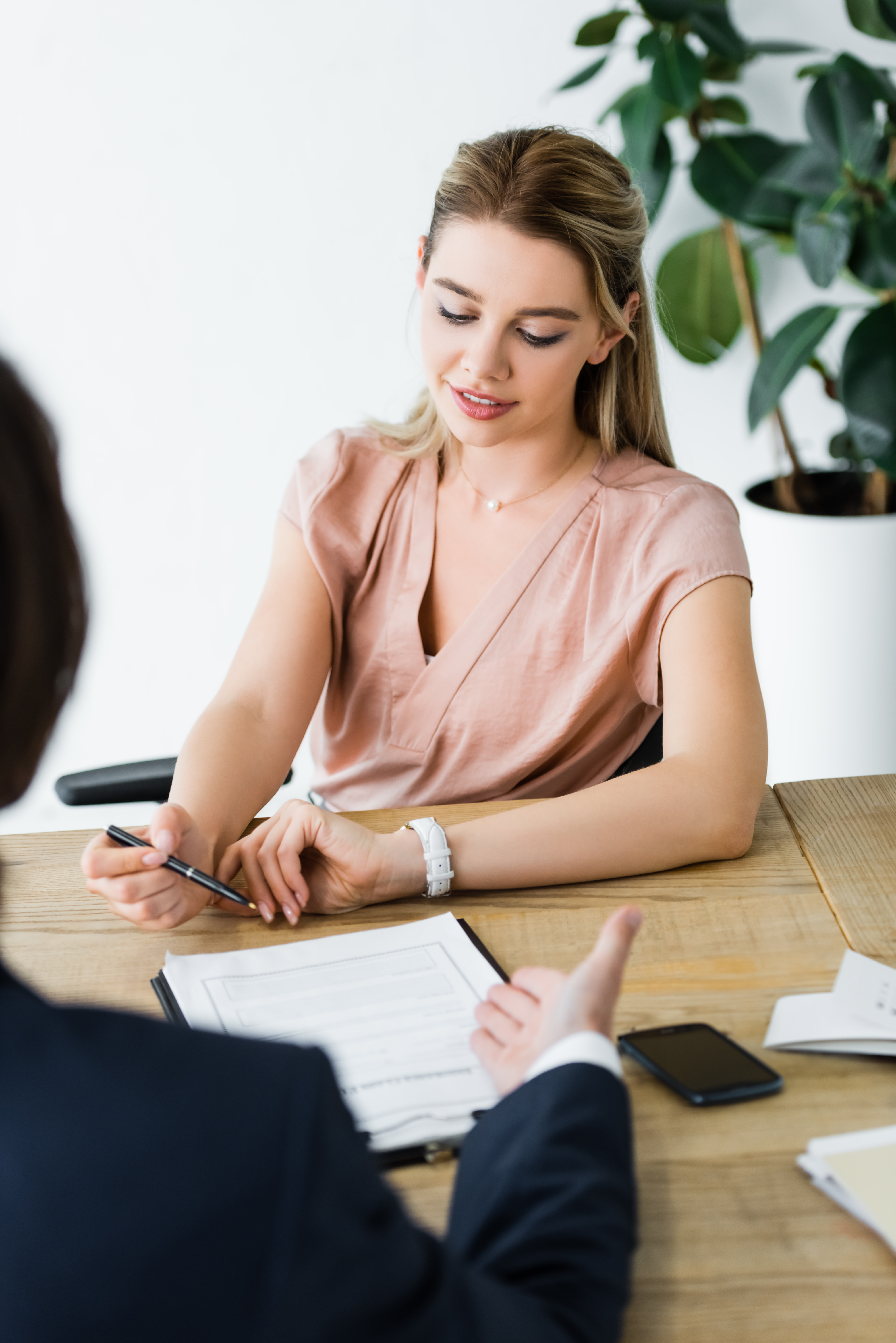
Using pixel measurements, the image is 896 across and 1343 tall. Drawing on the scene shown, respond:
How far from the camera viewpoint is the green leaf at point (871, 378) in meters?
2.30

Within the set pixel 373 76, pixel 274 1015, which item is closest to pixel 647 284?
pixel 274 1015

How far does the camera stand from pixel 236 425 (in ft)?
9.15

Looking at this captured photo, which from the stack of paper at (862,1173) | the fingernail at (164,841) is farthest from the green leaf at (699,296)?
the stack of paper at (862,1173)

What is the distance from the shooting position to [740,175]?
2.49 metres

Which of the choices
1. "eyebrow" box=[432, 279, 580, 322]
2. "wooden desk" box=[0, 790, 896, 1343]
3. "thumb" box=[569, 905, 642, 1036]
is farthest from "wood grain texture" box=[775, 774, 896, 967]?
"eyebrow" box=[432, 279, 580, 322]

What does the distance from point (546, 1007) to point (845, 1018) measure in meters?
0.24

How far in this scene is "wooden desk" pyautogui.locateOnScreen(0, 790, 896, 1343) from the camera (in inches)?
26.3

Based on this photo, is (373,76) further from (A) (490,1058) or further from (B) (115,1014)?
(B) (115,1014)

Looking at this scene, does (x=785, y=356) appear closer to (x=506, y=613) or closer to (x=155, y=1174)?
(x=506, y=613)

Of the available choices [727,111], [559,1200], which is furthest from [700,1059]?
[727,111]

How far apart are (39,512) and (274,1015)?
54 centimetres

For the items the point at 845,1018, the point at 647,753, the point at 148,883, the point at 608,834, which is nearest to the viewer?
the point at 845,1018

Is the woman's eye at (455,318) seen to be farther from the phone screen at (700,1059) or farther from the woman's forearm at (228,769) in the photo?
the phone screen at (700,1059)

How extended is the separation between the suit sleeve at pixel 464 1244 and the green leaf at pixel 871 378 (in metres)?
1.88
